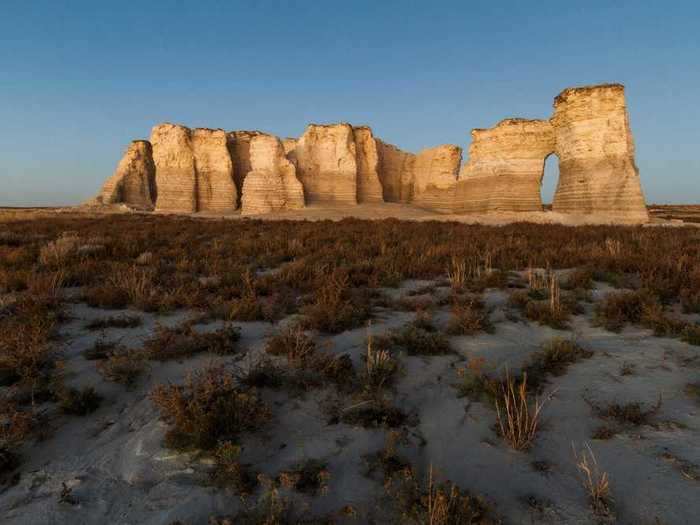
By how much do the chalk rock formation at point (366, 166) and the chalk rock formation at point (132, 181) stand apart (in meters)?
23.8

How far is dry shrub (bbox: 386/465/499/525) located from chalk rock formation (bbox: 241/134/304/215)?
3328 cm

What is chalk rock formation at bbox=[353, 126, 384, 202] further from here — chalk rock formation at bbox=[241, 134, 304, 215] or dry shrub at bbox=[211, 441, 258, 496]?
dry shrub at bbox=[211, 441, 258, 496]

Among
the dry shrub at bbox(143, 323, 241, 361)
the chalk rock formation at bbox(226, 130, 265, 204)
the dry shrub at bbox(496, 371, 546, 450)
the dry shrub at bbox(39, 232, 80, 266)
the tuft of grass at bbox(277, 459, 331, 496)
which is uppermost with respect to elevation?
the chalk rock formation at bbox(226, 130, 265, 204)

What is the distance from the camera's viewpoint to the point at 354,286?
6.58 meters

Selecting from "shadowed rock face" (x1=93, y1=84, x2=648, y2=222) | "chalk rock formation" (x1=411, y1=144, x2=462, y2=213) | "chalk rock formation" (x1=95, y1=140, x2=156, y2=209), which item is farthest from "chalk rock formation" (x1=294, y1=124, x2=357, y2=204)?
"chalk rock formation" (x1=95, y1=140, x2=156, y2=209)

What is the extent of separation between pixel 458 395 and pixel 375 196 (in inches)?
1546

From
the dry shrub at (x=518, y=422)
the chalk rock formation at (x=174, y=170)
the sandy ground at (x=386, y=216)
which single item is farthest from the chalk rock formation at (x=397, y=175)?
the dry shrub at (x=518, y=422)

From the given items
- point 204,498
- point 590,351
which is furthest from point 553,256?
point 204,498

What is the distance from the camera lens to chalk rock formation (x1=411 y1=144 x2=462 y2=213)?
141 feet

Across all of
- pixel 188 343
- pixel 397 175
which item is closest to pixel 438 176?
pixel 397 175

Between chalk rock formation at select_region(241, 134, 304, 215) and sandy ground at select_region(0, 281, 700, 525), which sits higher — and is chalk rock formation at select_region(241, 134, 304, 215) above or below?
above

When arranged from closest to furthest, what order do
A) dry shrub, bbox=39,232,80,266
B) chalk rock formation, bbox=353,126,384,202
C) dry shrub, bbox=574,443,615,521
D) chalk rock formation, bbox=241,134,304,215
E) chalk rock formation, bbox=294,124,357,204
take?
1. dry shrub, bbox=574,443,615,521
2. dry shrub, bbox=39,232,80,266
3. chalk rock formation, bbox=241,134,304,215
4. chalk rock formation, bbox=294,124,357,204
5. chalk rock formation, bbox=353,126,384,202

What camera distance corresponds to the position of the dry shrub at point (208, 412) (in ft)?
8.48

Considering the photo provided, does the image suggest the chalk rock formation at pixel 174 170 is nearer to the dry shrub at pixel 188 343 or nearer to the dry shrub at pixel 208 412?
the dry shrub at pixel 188 343
